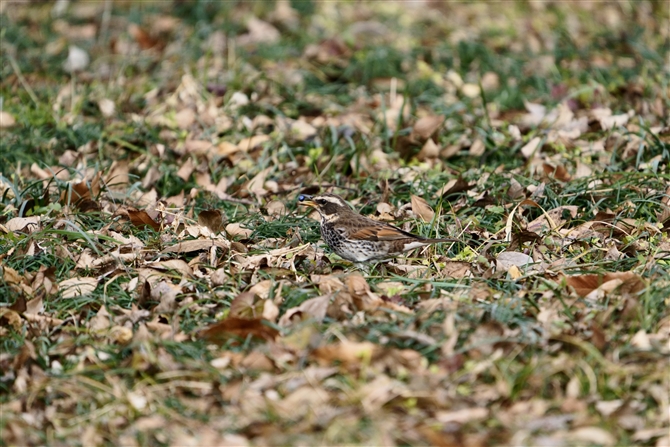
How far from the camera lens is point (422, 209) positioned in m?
7.39

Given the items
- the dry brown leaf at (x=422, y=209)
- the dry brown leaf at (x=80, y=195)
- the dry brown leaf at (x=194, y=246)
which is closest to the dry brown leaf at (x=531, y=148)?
the dry brown leaf at (x=422, y=209)

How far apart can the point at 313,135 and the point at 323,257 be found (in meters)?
2.43

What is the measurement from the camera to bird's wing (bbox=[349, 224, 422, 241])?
22.0 ft

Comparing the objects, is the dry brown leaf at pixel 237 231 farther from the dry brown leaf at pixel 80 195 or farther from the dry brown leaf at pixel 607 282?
the dry brown leaf at pixel 607 282

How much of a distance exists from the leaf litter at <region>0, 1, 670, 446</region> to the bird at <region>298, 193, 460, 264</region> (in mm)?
138

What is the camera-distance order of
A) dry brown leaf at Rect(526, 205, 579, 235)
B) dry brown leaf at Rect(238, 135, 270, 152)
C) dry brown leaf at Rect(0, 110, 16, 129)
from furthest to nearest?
dry brown leaf at Rect(0, 110, 16, 129), dry brown leaf at Rect(238, 135, 270, 152), dry brown leaf at Rect(526, 205, 579, 235)

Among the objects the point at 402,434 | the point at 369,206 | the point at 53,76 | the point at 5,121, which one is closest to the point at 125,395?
the point at 402,434

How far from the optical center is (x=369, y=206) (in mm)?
7895

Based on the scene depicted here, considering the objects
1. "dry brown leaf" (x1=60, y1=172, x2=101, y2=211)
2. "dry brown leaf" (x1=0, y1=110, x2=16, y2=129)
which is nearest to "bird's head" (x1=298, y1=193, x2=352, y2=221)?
"dry brown leaf" (x1=60, y1=172, x2=101, y2=211)

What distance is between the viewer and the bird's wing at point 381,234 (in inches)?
264

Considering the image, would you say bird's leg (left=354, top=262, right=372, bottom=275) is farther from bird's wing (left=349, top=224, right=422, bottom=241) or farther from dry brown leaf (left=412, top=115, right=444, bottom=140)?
dry brown leaf (left=412, top=115, right=444, bottom=140)

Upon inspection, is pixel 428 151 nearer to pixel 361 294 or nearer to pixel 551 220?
pixel 551 220

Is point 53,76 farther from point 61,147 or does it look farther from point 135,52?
point 61,147

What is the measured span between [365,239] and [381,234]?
0.43 ft
